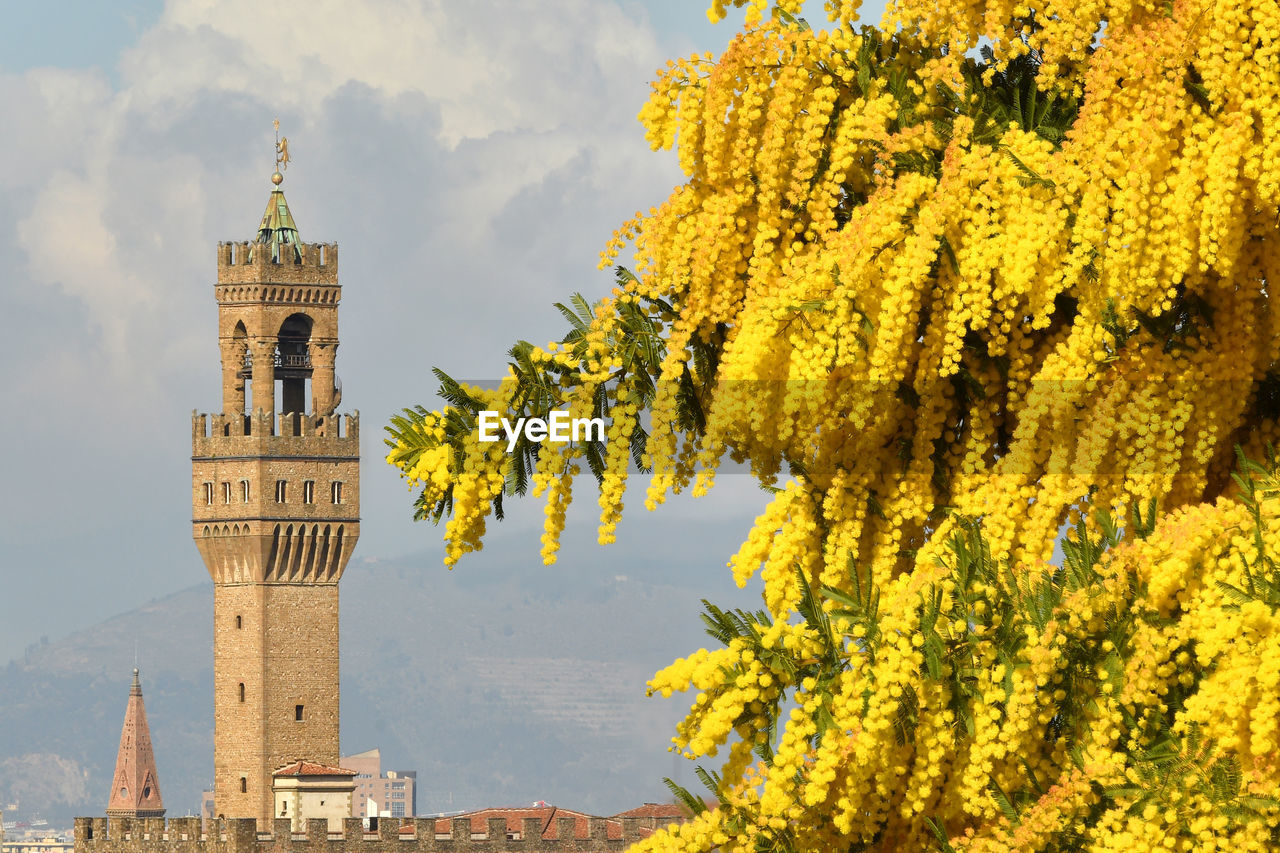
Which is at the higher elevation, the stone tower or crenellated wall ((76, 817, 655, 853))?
the stone tower

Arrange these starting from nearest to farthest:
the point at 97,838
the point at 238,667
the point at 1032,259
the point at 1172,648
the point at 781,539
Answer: the point at 1172,648 < the point at 1032,259 < the point at 781,539 < the point at 97,838 < the point at 238,667

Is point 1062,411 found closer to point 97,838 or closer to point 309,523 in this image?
point 97,838

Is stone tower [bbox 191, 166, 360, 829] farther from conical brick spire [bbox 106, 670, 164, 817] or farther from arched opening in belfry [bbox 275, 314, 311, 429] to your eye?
conical brick spire [bbox 106, 670, 164, 817]

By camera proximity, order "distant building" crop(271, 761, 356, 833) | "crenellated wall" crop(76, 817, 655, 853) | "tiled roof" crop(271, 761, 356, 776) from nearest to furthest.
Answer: "crenellated wall" crop(76, 817, 655, 853), "distant building" crop(271, 761, 356, 833), "tiled roof" crop(271, 761, 356, 776)

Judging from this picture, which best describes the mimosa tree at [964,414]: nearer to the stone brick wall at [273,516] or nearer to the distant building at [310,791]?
the distant building at [310,791]

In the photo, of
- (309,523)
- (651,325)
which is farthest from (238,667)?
(651,325)

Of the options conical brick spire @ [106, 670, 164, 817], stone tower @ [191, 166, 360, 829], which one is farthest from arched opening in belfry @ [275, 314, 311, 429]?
conical brick spire @ [106, 670, 164, 817]

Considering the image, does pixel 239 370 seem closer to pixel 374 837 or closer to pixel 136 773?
pixel 374 837

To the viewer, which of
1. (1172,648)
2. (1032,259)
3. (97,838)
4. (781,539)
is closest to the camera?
(1172,648)
